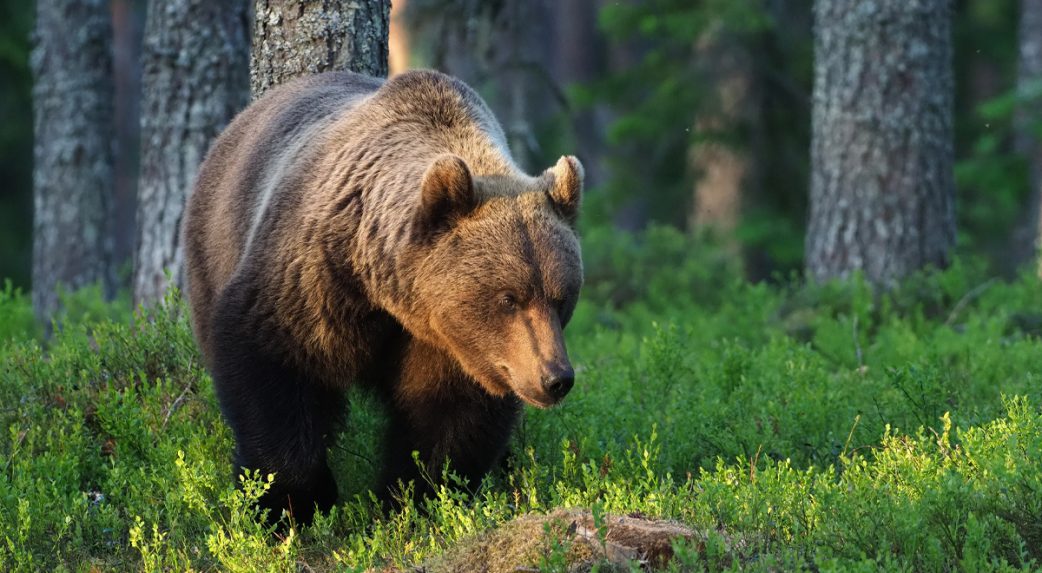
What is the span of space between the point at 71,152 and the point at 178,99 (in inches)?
164

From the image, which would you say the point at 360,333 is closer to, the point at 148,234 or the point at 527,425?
the point at 527,425

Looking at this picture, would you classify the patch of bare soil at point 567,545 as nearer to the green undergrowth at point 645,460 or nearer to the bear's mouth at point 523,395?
the green undergrowth at point 645,460

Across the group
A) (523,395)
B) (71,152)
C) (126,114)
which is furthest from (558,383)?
(126,114)

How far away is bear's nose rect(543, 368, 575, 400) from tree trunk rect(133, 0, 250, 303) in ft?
16.8

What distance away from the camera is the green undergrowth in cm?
420

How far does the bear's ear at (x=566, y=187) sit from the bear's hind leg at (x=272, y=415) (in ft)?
3.95

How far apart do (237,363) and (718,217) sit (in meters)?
11.8

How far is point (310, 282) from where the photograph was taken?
193 inches

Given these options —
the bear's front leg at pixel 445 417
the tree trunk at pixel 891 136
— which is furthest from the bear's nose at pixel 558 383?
the tree trunk at pixel 891 136

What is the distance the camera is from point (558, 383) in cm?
439

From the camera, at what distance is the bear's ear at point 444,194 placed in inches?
181

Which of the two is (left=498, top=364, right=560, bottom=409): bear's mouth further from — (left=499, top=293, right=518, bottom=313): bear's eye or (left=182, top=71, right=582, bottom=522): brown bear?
(left=499, top=293, right=518, bottom=313): bear's eye

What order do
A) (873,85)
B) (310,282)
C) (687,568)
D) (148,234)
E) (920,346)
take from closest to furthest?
(687,568) < (310,282) < (920,346) < (148,234) < (873,85)

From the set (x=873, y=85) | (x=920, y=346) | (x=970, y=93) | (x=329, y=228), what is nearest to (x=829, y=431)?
(x=920, y=346)
